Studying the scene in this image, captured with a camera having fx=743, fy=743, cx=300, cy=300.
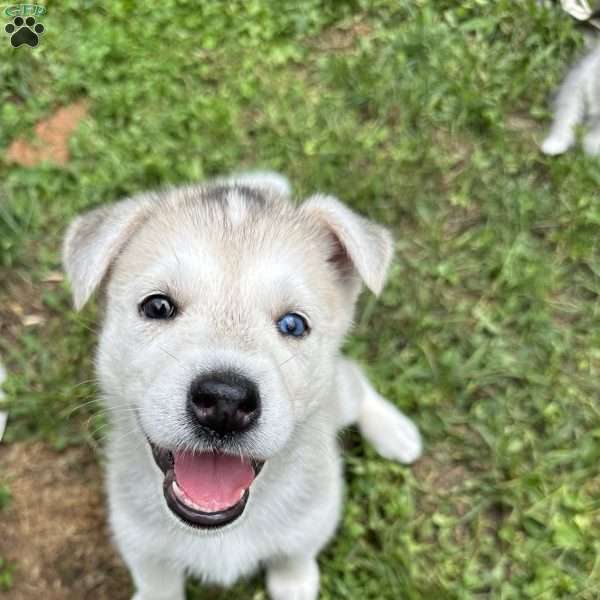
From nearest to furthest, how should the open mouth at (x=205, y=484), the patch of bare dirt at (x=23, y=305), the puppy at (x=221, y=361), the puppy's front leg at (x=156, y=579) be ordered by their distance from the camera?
the puppy at (x=221, y=361), the open mouth at (x=205, y=484), the puppy's front leg at (x=156, y=579), the patch of bare dirt at (x=23, y=305)

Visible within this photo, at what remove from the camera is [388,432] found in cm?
393

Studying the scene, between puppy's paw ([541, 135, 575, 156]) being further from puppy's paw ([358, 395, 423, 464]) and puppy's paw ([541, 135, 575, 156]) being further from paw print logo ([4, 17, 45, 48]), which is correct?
paw print logo ([4, 17, 45, 48])

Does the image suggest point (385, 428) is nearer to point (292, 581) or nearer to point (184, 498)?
point (292, 581)

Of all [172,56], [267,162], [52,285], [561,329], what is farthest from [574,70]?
[52,285]

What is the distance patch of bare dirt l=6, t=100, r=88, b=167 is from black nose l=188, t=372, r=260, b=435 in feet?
9.66

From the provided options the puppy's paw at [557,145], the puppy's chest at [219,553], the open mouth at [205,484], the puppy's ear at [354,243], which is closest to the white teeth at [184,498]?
the open mouth at [205,484]

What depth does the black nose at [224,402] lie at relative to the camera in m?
2.30

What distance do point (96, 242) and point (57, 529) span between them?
1892mm

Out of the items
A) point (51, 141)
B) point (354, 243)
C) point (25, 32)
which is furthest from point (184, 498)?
point (25, 32)

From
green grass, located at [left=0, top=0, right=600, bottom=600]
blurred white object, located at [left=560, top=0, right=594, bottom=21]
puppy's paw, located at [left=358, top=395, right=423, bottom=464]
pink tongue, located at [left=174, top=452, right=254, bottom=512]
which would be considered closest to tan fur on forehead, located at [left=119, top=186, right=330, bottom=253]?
pink tongue, located at [left=174, top=452, right=254, bottom=512]

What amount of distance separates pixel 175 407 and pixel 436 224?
2.73 meters

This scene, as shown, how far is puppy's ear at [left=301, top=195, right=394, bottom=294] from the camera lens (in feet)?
9.00

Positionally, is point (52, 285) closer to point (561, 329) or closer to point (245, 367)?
point (245, 367)

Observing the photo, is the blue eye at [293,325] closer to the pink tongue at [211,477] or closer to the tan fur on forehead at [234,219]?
the tan fur on forehead at [234,219]
